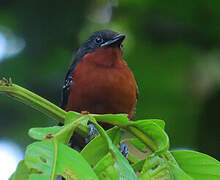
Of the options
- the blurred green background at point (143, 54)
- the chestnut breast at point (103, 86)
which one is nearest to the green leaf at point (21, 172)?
the chestnut breast at point (103, 86)

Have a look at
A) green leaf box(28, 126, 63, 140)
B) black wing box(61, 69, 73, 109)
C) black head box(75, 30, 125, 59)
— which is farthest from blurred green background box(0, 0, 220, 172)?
→ green leaf box(28, 126, 63, 140)

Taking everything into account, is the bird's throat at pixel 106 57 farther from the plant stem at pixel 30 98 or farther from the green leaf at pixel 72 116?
the green leaf at pixel 72 116

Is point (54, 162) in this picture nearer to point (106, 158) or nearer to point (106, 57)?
point (106, 158)

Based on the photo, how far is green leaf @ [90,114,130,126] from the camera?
1692 mm

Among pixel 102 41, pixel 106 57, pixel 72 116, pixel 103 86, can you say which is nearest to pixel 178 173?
pixel 72 116

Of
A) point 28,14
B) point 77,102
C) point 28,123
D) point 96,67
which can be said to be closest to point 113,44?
point 96,67

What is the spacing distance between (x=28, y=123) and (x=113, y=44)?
2031 mm

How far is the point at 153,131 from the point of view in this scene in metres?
1.67

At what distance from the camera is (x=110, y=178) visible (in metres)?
1.47

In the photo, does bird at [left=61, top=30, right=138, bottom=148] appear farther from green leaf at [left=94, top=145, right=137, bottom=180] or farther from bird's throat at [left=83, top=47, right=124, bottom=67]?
green leaf at [left=94, top=145, right=137, bottom=180]

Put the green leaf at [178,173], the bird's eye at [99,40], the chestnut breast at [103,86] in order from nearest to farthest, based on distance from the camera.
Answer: the green leaf at [178,173] < the chestnut breast at [103,86] < the bird's eye at [99,40]

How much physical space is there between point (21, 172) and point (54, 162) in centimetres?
11

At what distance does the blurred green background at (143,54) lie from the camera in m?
4.70

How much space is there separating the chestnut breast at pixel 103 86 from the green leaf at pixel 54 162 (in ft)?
7.05
